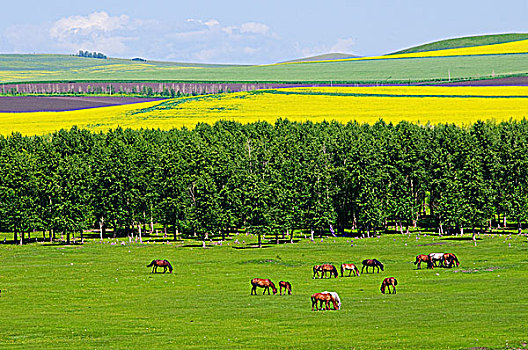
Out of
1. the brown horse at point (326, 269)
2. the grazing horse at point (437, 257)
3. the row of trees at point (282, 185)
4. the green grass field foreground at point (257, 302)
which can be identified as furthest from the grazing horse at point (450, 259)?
the row of trees at point (282, 185)

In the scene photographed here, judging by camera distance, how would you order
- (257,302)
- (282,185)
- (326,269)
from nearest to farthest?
(257,302) < (326,269) < (282,185)

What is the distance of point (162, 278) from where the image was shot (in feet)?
271

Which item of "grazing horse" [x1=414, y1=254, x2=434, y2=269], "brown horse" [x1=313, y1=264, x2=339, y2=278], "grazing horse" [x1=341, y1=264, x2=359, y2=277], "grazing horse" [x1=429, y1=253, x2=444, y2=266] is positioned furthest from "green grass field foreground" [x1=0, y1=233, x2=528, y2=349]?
"grazing horse" [x1=341, y1=264, x2=359, y2=277]

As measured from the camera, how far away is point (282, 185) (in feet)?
442

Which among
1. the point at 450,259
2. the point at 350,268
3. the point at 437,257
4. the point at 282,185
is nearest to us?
the point at 350,268

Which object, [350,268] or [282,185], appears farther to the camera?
[282,185]

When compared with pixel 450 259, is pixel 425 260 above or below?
below

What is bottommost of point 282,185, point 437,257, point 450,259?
point 450,259

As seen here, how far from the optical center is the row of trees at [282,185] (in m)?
128

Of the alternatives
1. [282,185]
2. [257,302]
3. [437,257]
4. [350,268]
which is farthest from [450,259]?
[282,185]

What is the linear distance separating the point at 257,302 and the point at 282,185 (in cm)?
7326

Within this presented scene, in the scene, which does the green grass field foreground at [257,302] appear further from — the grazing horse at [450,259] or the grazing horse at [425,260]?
the grazing horse at [450,259]

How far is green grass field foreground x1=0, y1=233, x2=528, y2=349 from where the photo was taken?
4597cm

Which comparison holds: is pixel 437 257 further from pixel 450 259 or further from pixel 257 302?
pixel 257 302
